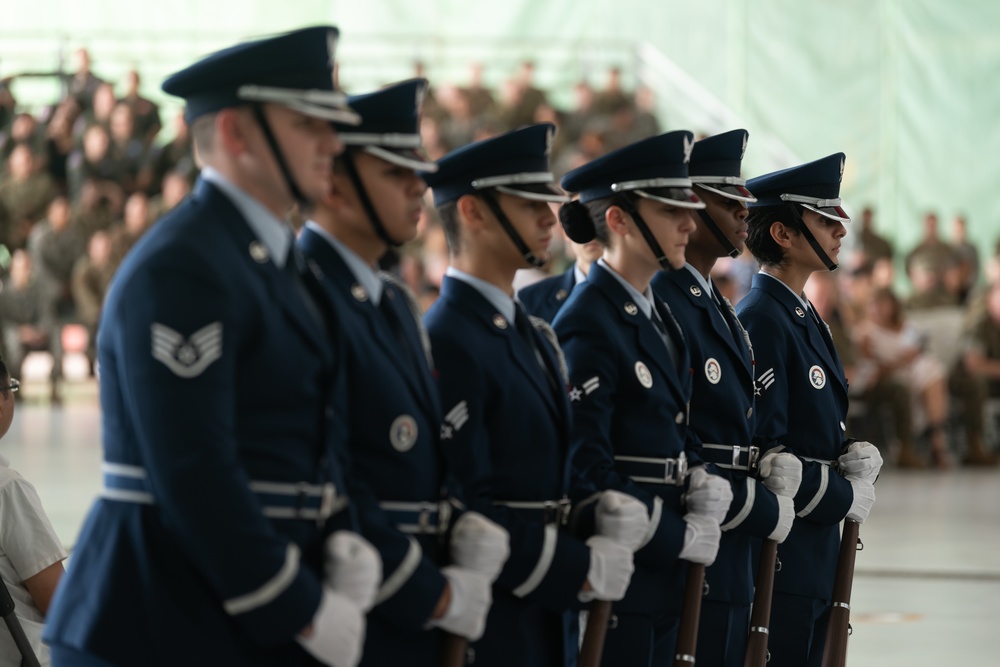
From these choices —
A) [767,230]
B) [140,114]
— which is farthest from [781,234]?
[140,114]

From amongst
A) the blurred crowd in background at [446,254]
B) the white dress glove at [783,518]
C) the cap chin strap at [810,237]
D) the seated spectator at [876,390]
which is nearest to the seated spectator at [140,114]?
the blurred crowd in background at [446,254]

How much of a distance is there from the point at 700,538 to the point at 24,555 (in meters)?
1.28

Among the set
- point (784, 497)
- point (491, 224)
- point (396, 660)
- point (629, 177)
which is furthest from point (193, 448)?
point (784, 497)

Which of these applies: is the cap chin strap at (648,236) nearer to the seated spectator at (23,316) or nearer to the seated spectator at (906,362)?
the seated spectator at (906,362)

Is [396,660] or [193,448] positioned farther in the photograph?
[396,660]

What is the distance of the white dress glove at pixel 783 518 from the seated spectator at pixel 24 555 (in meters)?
1.45

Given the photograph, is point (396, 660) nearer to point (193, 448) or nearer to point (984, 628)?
point (193, 448)

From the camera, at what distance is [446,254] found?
11281mm

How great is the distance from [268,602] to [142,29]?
1621cm

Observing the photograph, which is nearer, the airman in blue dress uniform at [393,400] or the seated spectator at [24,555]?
the airman in blue dress uniform at [393,400]

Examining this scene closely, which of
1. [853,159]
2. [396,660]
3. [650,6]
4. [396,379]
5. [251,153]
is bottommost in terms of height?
[396,660]

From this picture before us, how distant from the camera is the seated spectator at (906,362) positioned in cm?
1056

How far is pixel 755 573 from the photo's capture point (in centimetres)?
356

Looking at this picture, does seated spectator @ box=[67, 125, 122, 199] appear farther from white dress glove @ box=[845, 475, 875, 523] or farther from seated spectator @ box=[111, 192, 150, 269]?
white dress glove @ box=[845, 475, 875, 523]
